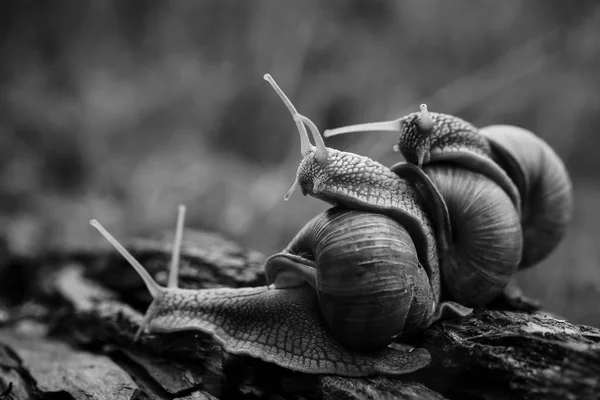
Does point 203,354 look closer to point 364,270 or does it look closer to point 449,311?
point 364,270

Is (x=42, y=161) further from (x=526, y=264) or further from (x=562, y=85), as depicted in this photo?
(x=562, y=85)

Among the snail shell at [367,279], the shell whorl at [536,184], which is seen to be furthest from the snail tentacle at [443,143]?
the snail shell at [367,279]

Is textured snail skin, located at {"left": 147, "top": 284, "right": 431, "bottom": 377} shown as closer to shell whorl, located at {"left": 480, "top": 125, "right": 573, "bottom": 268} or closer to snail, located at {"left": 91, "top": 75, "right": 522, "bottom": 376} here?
snail, located at {"left": 91, "top": 75, "right": 522, "bottom": 376}

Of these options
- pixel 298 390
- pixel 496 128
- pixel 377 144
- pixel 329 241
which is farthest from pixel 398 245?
pixel 377 144

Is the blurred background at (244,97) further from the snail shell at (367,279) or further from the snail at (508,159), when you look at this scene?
the snail shell at (367,279)

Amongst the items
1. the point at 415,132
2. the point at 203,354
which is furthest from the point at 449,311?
the point at 203,354

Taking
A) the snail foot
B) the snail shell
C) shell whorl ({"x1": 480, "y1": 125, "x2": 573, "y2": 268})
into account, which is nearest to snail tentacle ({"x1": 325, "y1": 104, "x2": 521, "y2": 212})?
shell whorl ({"x1": 480, "y1": 125, "x2": 573, "y2": 268})

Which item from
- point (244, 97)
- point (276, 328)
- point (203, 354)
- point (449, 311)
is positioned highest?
point (244, 97)
